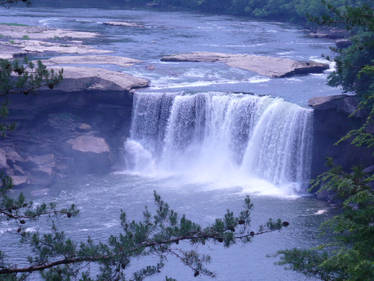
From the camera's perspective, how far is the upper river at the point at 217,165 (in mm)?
16534

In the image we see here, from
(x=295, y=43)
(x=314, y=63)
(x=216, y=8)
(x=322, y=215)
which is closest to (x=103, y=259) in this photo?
(x=322, y=215)

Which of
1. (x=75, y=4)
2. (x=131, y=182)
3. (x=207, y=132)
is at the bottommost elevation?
(x=131, y=182)

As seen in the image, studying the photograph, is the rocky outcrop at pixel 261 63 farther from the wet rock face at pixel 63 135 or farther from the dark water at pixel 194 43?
the wet rock face at pixel 63 135

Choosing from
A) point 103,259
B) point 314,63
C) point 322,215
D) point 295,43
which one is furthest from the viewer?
point 295,43

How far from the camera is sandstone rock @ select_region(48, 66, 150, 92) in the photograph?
918 inches

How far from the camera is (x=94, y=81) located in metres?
23.7

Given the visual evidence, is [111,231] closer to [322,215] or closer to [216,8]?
[322,215]

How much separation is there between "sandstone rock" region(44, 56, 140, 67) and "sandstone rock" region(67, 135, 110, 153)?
5710 mm

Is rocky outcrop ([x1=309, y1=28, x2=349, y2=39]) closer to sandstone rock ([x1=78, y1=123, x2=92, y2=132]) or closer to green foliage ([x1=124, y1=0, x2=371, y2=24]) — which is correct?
green foliage ([x1=124, y1=0, x2=371, y2=24])

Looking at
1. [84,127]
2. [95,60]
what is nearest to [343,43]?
[95,60]

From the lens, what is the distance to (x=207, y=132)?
24.5m

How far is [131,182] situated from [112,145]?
10.1 feet

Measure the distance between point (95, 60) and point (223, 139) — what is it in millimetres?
9069

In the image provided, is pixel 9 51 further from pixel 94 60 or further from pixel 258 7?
pixel 258 7
